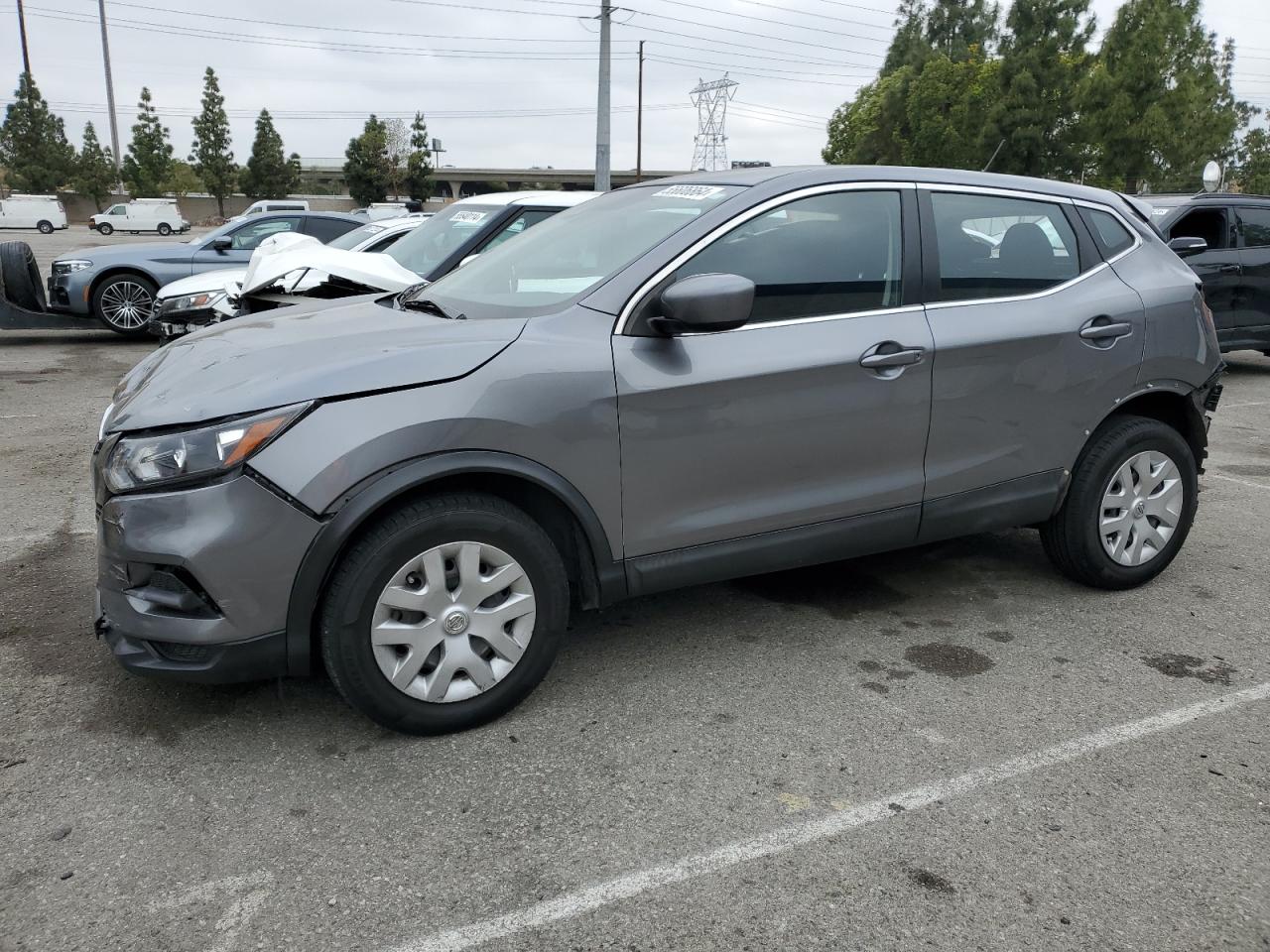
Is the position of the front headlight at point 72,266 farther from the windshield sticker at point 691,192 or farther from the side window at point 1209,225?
the side window at point 1209,225

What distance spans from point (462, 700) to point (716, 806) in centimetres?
84

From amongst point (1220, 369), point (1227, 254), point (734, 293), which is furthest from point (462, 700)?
point (1227, 254)

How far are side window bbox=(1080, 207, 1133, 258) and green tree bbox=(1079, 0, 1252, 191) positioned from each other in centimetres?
2812

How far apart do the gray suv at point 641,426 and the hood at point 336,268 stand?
2039mm

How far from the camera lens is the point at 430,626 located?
9.76ft

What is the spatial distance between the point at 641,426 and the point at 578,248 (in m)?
0.95

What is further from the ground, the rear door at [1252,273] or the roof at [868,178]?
the roof at [868,178]

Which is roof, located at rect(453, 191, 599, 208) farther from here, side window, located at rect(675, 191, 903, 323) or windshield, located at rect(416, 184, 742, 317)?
side window, located at rect(675, 191, 903, 323)

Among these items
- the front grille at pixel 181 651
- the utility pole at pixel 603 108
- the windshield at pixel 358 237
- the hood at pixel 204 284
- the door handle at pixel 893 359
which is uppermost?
the utility pole at pixel 603 108

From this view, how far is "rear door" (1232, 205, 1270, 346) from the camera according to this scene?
9.81 m

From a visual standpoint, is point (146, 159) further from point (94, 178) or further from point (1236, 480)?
point (1236, 480)

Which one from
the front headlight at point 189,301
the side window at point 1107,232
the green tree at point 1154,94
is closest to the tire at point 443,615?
the side window at point 1107,232

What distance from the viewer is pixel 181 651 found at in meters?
2.86

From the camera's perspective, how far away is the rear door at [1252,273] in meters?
9.81
